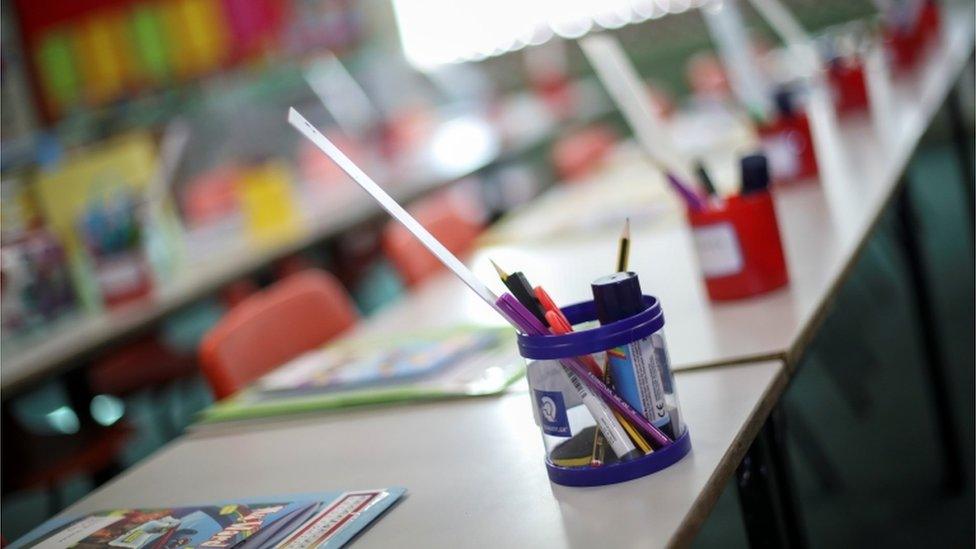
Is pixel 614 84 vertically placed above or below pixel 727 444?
above

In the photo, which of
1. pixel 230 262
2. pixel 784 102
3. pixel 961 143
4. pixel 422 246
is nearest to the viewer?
pixel 784 102

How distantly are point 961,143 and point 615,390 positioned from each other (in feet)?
9.63

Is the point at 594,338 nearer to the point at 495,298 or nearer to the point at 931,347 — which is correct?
the point at 495,298

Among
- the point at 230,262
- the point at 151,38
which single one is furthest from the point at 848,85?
the point at 151,38

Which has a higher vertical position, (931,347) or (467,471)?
(467,471)

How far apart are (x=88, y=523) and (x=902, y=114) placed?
2.34 metres

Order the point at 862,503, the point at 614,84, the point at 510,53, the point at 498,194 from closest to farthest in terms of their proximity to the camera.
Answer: the point at 614,84 < the point at 862,503 < the point at 498,194 < the point at 510,53

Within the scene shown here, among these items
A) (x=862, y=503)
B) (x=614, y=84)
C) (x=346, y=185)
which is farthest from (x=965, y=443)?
(x=346, y=185)

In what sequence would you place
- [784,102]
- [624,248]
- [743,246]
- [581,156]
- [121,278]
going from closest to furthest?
[624,248] < [743,246] < [784,102] < [121,278] < [581,156]

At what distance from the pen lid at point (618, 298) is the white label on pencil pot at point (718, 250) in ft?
1.84

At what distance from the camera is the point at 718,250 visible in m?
1.62

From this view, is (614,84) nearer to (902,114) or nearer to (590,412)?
(590,412)

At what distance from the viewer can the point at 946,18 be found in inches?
205

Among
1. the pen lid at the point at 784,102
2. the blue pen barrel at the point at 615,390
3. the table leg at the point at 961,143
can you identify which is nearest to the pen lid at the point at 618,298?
the blue pen barrel at the point at 615,390
